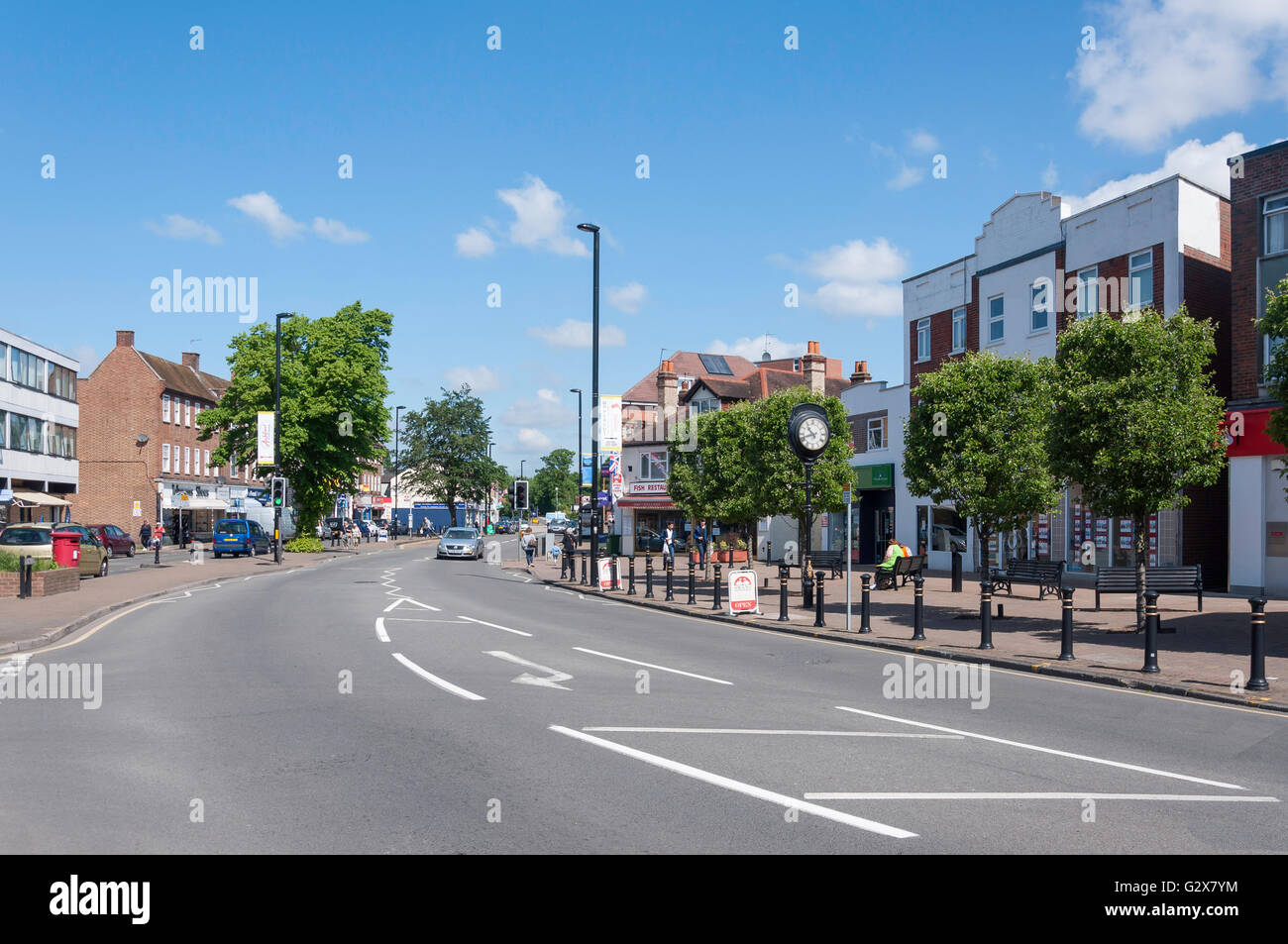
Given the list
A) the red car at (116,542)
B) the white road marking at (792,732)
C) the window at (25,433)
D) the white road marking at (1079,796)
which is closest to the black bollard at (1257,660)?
the white road marking at (792,732)

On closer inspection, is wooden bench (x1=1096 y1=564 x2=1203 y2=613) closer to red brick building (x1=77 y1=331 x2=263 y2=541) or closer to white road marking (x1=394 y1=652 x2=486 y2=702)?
white road marking (x1=394 y1=652 x2=486 y2=702)

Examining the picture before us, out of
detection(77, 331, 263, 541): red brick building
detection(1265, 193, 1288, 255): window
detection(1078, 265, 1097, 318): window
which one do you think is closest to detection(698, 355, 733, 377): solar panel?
detection(77, 331, 263, 541): red brick building

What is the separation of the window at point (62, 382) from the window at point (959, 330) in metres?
51.9

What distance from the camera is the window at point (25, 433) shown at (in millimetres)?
52562

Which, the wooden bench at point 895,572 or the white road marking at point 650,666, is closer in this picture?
the white road marking at point 650,666

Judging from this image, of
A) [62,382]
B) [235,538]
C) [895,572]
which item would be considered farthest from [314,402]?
[895,572]

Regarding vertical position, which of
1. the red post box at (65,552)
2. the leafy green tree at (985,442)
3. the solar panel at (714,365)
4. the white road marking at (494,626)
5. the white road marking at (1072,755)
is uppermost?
the solar panel at (714,365)

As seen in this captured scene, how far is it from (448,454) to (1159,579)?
8895cm

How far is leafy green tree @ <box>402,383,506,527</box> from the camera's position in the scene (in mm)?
101750

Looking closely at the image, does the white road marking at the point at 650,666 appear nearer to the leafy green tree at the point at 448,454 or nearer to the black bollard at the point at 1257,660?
the black bollard at the point at 1257,660

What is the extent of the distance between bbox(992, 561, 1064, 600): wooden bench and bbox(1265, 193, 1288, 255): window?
9264 mm

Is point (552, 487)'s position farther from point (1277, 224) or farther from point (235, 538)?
point (1277, 224)

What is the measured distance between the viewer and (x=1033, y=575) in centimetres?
2402
